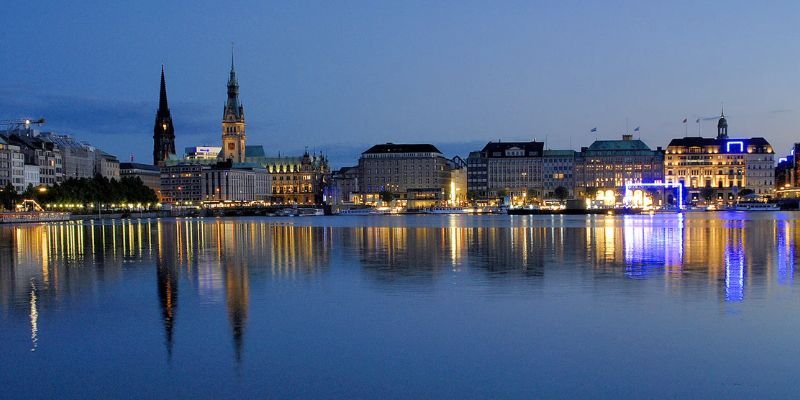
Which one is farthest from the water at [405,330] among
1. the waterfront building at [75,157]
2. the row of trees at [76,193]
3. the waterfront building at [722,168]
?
the waterfront building at [722,168]

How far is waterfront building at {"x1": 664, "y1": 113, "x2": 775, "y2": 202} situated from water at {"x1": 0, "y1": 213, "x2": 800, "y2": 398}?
158 m

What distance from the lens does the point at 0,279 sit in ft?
93.4

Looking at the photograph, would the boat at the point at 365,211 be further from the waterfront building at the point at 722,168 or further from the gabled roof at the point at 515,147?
the waterfront building at the point at 722,168

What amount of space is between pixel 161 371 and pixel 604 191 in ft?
582

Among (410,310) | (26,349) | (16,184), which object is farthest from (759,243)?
(16,184)

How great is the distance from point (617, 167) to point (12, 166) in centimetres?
11786

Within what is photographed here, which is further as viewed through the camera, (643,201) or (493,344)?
(643,201)

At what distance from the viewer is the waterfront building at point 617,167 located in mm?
185250

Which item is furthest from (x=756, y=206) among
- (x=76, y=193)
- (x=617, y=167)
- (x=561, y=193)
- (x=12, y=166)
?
(x=12, y=166)

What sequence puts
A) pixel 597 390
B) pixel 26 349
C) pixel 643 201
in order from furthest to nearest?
1. pixel 643 201
2. pixel 26 349
3. pixel 597 390

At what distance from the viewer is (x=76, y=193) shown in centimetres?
12812

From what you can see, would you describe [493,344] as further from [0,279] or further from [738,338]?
[0,279]

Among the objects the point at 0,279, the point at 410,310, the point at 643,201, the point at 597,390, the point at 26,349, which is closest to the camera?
the point at 597,390

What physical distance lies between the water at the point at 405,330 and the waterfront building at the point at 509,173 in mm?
157953
